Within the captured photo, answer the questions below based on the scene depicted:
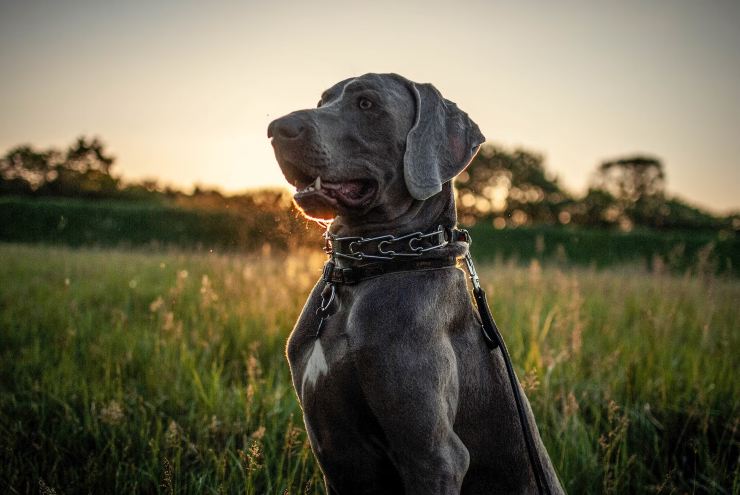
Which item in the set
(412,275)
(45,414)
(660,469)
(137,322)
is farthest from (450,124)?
(137,322)

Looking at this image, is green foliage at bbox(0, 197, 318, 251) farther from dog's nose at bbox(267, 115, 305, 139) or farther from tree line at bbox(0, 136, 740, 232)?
dog's nose at bbox(267, 115, 305, 139)

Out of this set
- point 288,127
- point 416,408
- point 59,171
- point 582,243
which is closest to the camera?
point 416,408

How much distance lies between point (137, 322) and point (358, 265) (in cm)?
390

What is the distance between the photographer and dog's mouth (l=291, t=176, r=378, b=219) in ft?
5.69

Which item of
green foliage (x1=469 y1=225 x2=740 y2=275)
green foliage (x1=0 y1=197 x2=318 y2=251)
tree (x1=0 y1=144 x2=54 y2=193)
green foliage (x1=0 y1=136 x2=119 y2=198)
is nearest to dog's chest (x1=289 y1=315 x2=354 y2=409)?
green foliage (x1=0 y1=197 x2=318 y2=251)

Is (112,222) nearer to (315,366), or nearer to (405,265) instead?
(315,366)

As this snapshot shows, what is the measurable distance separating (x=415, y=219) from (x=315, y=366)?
0.61 meters

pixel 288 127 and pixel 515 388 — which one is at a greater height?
pixel 288 127

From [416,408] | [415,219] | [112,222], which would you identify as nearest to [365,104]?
[415,219]

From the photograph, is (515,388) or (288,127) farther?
(515,388)

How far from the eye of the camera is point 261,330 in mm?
4531

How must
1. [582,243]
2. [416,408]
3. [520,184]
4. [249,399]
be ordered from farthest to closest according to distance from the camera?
[520,184], [582,243], [249,399], [416,408]

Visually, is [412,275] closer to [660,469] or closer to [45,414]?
[660,469]

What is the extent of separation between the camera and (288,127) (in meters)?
1.69
